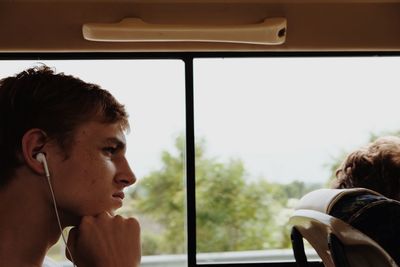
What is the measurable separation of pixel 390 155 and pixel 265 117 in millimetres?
744

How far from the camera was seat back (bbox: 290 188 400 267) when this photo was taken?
1261 millimetres

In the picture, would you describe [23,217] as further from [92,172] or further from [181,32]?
[181,32]

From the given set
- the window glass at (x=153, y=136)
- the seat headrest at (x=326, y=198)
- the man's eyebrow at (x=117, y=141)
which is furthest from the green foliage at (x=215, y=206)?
the man's eyebrow at (x=117, y=141)

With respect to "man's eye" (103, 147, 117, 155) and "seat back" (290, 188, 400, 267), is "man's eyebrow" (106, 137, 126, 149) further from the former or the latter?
"seat back" (290, 188, 400, 267)

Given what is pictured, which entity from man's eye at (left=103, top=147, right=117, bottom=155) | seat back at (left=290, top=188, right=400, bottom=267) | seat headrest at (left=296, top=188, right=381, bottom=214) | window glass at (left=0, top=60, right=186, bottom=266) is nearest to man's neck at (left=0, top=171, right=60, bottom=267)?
man's eye at (left=103, top=147, right=117, bottom=155)

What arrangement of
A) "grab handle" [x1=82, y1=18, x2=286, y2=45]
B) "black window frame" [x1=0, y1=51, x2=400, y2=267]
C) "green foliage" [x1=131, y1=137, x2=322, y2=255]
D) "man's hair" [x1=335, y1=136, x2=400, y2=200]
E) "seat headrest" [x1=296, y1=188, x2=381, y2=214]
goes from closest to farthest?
1. "seat headrest" [x1=296, y1=188, x2=381, y2=214]
2. "man's hair" [x1=335, y1=136, x2=400, y2=200]
3. "grab handle" [x1=82, y1=18, x2=286, y2=45]
4. "black window frame" [x1=0, y1=51, x2=400, y2=267]
5. "green foliage" [x1=131, y1=137, x2=322, y2=255]

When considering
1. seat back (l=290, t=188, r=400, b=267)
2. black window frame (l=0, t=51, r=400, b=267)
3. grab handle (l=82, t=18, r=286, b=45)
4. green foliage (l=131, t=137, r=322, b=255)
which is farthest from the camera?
green foliage (l=131, t=137, r=322, b=255)

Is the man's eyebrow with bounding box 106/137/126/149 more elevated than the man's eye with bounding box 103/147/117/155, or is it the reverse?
the man's eyebrow with bounding box 106/137/126/149

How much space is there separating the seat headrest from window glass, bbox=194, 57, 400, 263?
102 cm

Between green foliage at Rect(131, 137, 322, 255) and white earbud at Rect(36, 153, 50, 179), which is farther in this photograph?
green foliage at Rect(131, 137, 322, 255)

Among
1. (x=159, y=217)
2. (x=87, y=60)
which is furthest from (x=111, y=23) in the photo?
(x=159, y=217)

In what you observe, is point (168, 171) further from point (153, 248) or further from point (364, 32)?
point (364, 32)

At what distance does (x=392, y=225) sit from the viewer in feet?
4.38

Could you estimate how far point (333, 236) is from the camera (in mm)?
1317
